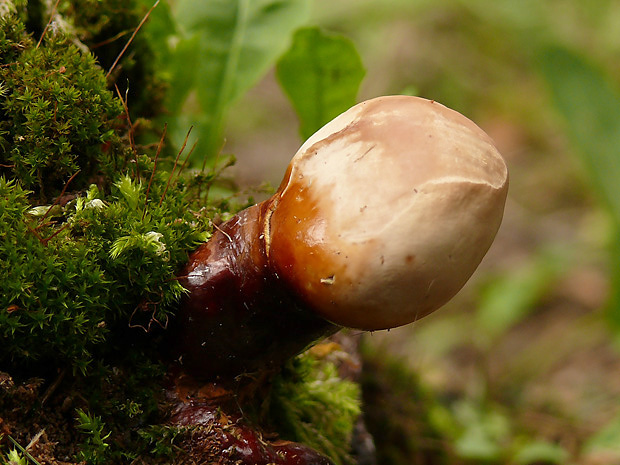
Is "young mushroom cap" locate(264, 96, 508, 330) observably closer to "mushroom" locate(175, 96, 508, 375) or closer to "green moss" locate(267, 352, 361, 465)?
"mushroom" locate(175, 96, 508, 375)

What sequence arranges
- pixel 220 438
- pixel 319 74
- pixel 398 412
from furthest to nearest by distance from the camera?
1. pixel 398 412
2. pixel 319 74
3. pixel 220 438

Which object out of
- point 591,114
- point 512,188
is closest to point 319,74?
point 591,114

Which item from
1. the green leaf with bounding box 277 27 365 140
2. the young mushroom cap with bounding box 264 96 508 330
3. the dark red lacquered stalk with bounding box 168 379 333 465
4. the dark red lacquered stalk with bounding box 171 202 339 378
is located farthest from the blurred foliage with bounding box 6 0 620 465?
the young mushroom cap with bounding box 264 96 508 330

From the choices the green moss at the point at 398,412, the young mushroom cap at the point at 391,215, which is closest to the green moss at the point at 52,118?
the young mushroom cap at the point at 391,215

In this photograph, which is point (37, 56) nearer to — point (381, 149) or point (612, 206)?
point (381, 149)

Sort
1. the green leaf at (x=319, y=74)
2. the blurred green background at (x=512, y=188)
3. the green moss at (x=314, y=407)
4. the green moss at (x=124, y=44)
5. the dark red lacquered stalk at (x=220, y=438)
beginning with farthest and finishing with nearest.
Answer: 1. the blurred green background at (x=512, y=188)
2. the green leaf at (x=319, y=74)
3. the green moss at (x=124, y=44)
4. the green moss at (x=314, y=407)
5. the dark red lacquered stalk at (x=220, y=438)

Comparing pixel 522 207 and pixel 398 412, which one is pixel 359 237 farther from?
pixel 522 207

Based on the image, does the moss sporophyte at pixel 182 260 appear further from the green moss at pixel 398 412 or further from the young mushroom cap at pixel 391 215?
the green moss at pixel 398 412
